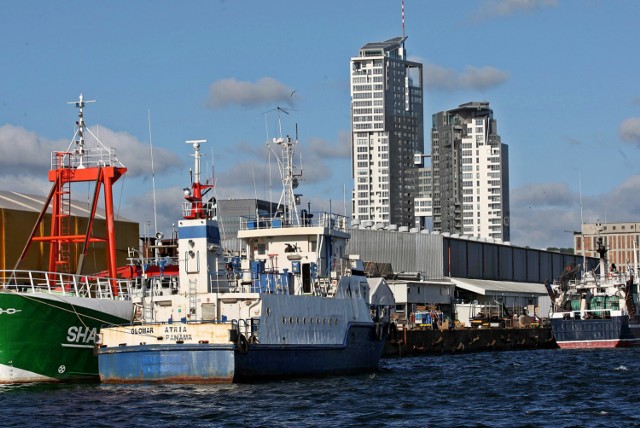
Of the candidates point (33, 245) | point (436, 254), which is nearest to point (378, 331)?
point (33, 245)

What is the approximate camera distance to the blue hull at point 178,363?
121ft

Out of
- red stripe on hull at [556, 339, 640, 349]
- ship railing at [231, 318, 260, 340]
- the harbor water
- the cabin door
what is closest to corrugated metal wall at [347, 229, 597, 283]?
red stripe on hull at [556, 339, 640, 349]

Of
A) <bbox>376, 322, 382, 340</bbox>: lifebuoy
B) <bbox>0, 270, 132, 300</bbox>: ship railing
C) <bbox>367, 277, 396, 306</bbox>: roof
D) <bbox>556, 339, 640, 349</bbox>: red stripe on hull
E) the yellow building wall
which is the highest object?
the yellow building wall

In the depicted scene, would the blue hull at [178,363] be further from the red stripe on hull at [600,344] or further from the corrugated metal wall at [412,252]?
the corrugated metal wall at [412,252]

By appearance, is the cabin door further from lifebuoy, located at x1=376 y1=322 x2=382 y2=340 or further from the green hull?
the green hull

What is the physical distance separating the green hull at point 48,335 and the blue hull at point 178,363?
3258 millimetres

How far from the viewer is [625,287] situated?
80.2 m

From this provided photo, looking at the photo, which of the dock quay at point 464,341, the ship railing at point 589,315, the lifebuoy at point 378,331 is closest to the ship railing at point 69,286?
the lifebuoy at point 378,331

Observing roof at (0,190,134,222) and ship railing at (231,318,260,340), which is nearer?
ship railing at (231,318,260,340)

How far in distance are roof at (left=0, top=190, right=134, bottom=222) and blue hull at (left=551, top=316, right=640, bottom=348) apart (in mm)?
32320

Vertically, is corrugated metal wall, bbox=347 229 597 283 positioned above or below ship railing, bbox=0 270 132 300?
above

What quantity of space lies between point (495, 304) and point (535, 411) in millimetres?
73194

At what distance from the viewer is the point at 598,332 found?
258ft

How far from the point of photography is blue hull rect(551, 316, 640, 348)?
78.1 m
